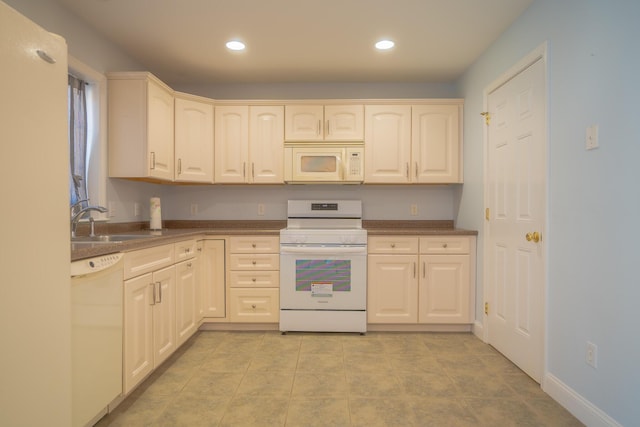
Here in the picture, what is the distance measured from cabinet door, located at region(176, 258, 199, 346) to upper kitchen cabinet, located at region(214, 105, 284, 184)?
3.24 feet

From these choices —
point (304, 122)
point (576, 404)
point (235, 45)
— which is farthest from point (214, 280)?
point (576, 404)

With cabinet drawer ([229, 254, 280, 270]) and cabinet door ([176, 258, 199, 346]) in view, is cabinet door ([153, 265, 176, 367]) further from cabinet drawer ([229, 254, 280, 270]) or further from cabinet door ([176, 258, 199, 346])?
cabinet drawer ([229, 254, 280, 270])

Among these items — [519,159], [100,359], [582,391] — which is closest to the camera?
[100,359]

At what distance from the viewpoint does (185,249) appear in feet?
8.99

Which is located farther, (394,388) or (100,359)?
(394,388)

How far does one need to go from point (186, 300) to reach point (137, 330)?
0.74m

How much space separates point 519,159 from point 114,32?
3.11 m

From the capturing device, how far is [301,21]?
2.48 metres

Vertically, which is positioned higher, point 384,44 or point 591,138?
point 384,44

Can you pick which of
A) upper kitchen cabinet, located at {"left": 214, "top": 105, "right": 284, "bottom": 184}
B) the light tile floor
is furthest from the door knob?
upper kitchen cabinet, located at {"left": 214, "top": 105, "right": 284, "bottom": 184}

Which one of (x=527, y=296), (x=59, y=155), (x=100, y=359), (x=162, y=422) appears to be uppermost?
(x=59, y=155)

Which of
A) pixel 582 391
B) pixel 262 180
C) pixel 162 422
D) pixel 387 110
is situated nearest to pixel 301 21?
pixel 387 110

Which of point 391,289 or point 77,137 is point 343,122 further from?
point 77,137

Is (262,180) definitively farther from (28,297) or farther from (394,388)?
(28,297)
